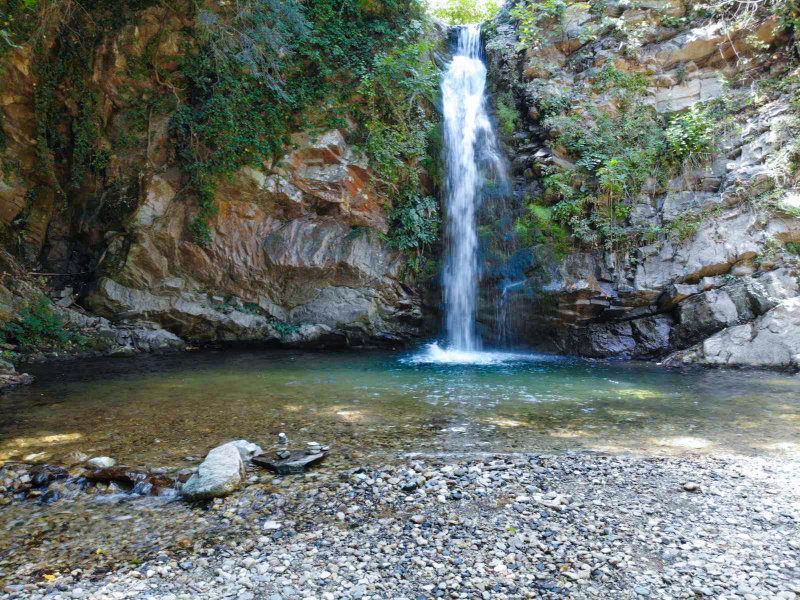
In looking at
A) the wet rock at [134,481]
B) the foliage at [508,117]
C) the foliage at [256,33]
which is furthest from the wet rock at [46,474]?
the foliage at [508,117]

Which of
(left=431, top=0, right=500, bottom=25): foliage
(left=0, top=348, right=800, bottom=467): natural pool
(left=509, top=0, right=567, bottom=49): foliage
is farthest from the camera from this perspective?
(left=431, top=0, right=500, bottom=25): foliage

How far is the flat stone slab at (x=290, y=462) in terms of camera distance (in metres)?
3.60

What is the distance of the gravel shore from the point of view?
220 centimetres

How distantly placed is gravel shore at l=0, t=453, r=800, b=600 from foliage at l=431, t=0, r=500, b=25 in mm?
20109

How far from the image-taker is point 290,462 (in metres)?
3.66

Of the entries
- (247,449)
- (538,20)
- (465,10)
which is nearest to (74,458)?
(247,449)

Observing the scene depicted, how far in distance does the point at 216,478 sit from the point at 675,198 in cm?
1091

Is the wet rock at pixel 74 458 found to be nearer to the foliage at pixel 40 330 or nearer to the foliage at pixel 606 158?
the foliage at pixel 40 330

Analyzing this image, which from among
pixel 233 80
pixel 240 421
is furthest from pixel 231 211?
pixel 240 421

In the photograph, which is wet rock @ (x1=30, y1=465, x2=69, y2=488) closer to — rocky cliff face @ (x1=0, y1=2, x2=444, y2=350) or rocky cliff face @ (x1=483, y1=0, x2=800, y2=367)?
rocky cliff face @ (x1=0, y1=2, x2=444, y2=350)

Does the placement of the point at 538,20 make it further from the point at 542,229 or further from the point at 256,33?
the point at 256,33

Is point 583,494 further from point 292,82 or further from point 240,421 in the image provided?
point 292,82

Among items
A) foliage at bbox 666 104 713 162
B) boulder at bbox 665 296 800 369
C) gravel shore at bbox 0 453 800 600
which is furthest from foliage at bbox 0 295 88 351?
foliage at bbox 666 104 713 162

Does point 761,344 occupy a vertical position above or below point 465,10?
below
